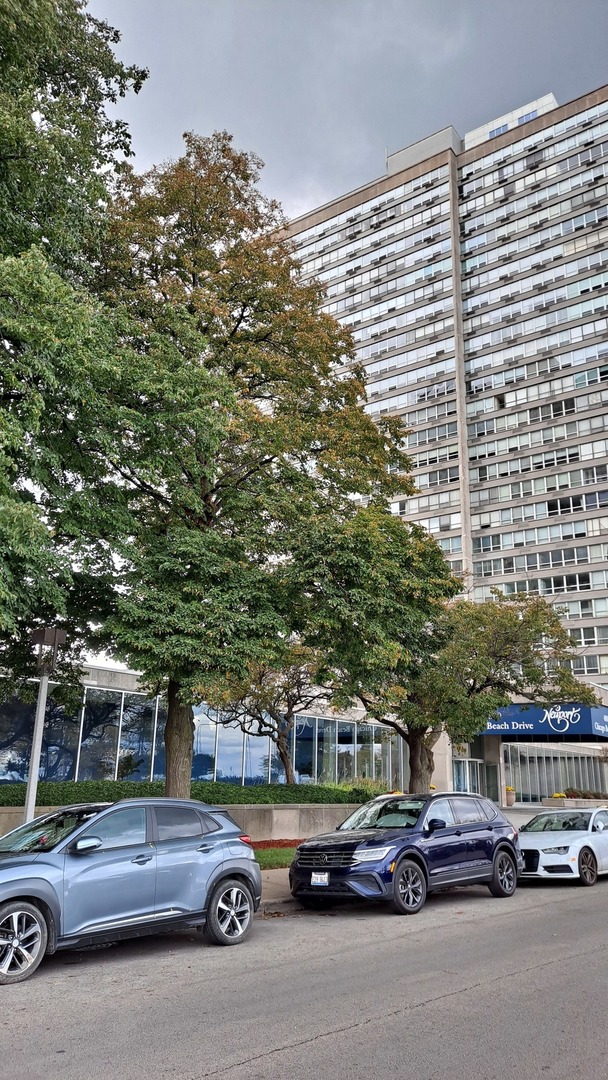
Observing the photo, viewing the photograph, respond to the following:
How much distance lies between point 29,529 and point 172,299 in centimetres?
710

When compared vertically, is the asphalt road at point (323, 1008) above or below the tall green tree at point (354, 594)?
below

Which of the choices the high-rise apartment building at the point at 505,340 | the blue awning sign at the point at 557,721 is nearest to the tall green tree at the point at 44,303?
the blue awning sign at the point at 557,721

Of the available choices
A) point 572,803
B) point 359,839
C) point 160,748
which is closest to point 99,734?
point 160,748

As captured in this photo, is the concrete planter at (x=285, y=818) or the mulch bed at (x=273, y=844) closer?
the mulch bed at (x=273, y=844)

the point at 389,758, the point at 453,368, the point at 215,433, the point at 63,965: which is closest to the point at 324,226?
the point at 453,368

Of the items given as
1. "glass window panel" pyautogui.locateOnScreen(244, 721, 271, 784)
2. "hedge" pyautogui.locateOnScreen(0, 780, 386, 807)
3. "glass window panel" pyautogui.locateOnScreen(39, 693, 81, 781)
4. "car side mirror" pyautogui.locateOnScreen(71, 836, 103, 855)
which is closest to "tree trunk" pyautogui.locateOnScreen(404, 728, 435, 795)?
"hedge" pyautogui.locateOnScreen(0, 780, 386, 807)

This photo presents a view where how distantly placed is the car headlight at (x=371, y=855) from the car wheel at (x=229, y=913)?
1.95 m

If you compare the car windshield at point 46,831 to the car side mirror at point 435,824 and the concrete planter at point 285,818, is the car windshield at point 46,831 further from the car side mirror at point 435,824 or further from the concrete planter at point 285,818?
the concrete planter at point 285,818

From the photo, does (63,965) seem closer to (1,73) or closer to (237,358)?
(237,358)

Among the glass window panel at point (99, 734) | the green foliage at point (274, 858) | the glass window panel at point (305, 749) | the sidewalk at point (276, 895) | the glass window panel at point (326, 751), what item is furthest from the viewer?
the glass window panel at point (326, 751)

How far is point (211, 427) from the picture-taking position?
1210 centimetres

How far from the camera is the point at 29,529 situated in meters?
9.01

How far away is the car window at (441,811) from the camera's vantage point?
11.7m

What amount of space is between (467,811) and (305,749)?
15419 mm
